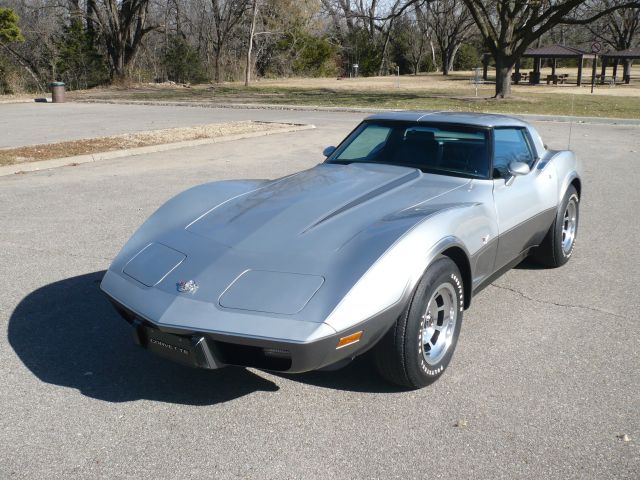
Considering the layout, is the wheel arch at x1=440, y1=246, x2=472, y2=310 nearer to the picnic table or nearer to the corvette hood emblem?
the corvette hood emblem

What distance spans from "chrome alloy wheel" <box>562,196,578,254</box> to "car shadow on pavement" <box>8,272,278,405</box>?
3424 millimetres

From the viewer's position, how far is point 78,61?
40.8 meters

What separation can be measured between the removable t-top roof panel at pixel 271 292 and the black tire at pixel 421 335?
51cm

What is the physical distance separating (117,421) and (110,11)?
138ft

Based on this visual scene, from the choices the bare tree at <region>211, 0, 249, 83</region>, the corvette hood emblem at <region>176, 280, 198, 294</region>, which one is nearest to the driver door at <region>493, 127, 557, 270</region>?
the corvette hood emblem at <region>176, 280, 198, 294</region>

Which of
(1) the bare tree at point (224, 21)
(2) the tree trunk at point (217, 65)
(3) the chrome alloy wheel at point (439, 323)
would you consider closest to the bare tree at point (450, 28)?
(1) the bare tree at point (224, 21)

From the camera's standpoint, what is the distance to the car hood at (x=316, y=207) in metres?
3.64

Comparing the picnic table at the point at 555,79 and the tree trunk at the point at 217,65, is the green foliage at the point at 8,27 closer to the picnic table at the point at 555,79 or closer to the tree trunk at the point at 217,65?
the tree trunk at the point at 217,65

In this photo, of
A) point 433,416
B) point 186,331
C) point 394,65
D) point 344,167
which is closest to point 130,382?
point 186,331

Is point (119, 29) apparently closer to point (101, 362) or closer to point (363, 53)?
point (363, 53)

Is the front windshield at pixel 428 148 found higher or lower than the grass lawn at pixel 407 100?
lower

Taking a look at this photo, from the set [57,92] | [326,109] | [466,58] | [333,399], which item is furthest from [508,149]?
[466,58]

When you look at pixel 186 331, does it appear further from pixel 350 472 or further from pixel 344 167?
pixel 344 167

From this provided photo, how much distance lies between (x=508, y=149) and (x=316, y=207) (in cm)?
194
